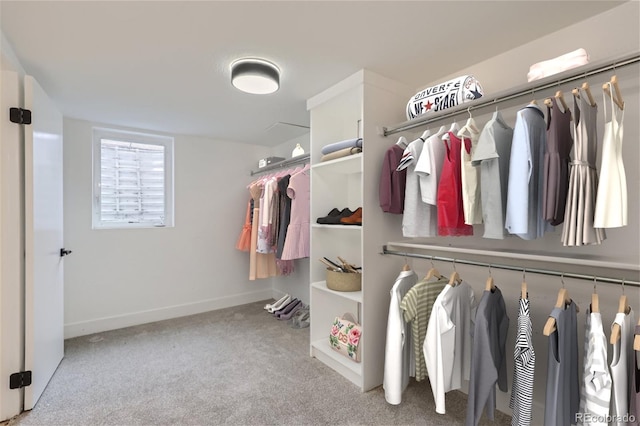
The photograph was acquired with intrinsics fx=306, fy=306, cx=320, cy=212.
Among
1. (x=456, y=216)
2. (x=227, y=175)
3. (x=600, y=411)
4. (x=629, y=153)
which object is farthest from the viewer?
(x=227, y=175)

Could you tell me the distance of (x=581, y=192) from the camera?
1.21 meters

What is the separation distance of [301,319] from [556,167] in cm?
260

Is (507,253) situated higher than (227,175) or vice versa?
(227,175)

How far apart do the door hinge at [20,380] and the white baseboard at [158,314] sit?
1.31 m

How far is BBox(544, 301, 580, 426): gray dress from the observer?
4.06 ft

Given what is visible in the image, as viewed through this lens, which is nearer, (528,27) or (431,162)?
(528,27)

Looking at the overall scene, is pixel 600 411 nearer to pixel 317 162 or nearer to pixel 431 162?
pixel 431 162

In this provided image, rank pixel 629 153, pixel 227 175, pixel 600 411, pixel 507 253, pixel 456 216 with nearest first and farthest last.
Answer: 1. pixel 600 411
2. pixel 629 153
3. pixel 507 253
4. pixel 456 216
5. pixel 227 175

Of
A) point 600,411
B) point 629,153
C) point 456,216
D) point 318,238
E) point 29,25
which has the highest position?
point 29,25

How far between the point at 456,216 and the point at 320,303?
1.38m

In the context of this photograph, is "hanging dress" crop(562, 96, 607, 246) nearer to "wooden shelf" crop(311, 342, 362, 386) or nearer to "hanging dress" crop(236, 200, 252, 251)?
"wooden shelf" crop(311, 342, 362, 386)

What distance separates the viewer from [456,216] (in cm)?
162

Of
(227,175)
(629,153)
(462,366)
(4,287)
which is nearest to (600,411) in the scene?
(462,366)

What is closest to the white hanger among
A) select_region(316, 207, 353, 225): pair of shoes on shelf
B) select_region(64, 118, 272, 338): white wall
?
select_region(316, 207, 353, 225): pair of shoes on shelf
